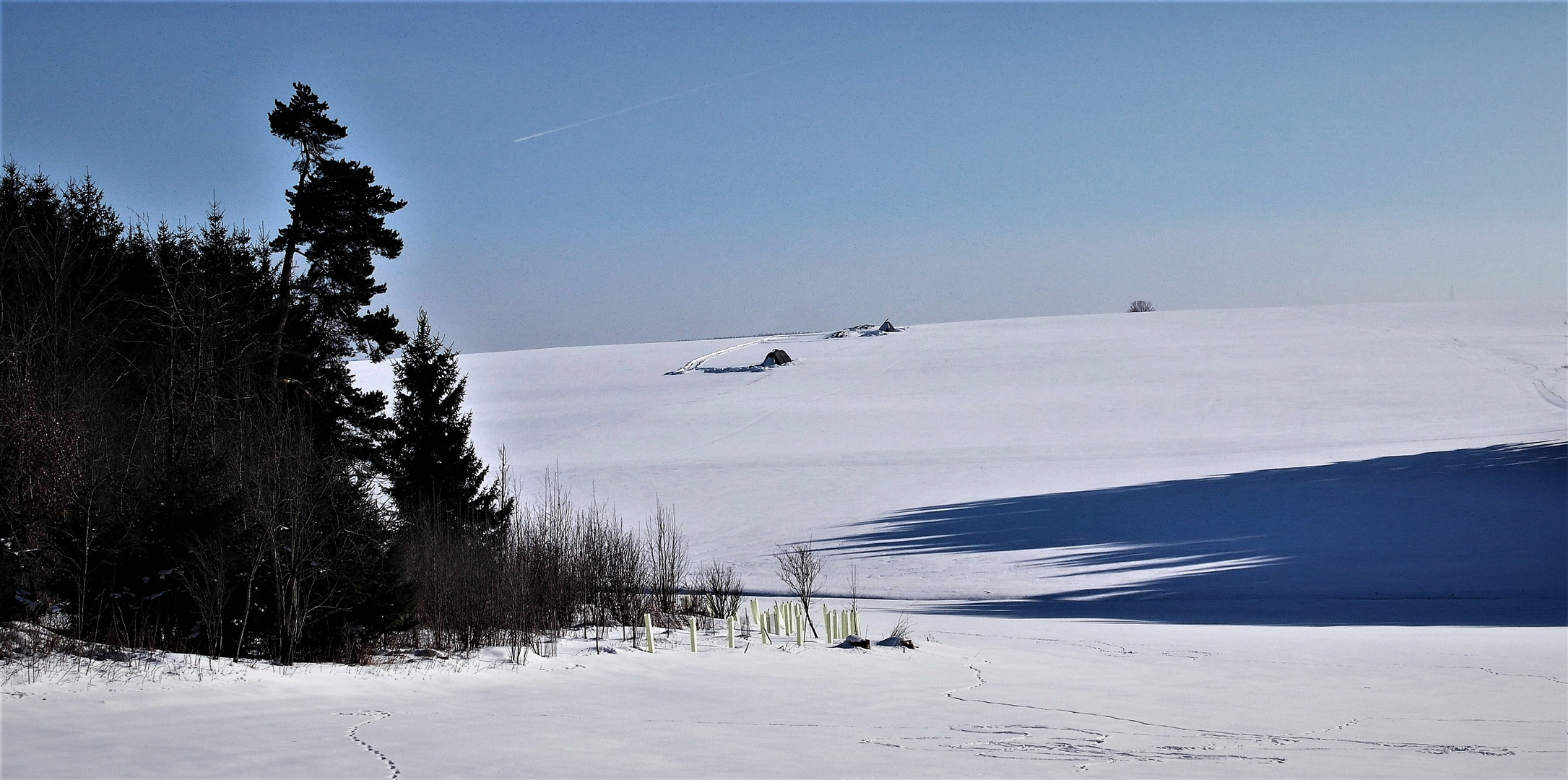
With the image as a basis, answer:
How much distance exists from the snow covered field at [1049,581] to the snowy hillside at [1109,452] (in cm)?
18

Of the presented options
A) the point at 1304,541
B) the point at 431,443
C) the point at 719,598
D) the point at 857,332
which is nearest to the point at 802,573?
the point at 719,598

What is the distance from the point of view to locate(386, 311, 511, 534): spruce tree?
26078mm

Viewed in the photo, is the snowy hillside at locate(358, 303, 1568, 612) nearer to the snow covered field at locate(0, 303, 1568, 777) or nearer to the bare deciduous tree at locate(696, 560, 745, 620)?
the snow covered field at locate(0, 303, 1568, 777)

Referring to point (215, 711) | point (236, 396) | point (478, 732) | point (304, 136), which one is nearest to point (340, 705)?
point (215, 711)

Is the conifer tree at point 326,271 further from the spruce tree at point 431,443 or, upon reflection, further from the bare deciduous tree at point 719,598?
the bare deciduous tree at point 719,598

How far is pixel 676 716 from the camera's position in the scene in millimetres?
11188

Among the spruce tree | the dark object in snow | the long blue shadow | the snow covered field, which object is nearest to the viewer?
the snow covered field

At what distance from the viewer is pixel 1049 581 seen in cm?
2667

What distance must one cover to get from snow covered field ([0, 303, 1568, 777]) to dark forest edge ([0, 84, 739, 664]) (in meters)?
1.32

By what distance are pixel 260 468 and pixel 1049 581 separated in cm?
1744

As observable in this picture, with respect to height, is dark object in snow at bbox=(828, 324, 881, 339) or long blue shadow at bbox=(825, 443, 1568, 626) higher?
dark object in snow at bbox=(828, 324, 881, 339)

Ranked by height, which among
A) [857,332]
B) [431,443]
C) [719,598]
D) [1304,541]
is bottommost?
[719,598]

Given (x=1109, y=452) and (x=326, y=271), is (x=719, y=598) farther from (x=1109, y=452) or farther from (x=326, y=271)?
(x=1109, y=452)

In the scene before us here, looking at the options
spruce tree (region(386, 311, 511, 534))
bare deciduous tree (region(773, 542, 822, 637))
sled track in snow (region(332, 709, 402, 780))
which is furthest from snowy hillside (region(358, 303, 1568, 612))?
sled track in snow (region(332, 709, 402, 780))
